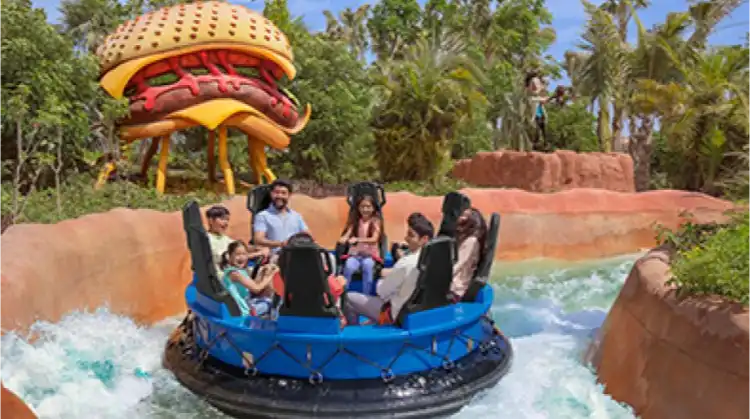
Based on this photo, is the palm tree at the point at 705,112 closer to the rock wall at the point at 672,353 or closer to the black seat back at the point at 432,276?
the rock wall at the point at 672,353

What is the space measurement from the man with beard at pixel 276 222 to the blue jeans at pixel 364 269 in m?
0.89

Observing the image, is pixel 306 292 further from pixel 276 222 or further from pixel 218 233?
pixel 276 222

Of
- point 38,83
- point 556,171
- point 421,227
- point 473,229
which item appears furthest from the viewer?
point 556,171

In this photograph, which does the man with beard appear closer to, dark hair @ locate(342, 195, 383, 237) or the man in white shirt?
dark hair @ locate(342, 195, 383, 237)

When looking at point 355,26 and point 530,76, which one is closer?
Result: point 530,76

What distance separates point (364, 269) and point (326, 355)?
101cm

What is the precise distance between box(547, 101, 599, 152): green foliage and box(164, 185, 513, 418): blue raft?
63.3 feet

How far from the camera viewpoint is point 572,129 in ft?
74.4

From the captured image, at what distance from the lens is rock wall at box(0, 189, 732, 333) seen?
16.8ft

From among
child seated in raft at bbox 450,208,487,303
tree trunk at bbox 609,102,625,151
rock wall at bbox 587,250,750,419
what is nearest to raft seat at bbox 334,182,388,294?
child seated in raft at bbox 450,208,487,303

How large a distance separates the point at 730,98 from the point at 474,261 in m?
11.9

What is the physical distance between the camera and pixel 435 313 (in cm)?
430

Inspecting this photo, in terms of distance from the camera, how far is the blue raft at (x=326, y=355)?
4.04 m

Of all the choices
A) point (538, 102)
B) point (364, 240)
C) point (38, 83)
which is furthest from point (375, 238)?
point (538, 102)
